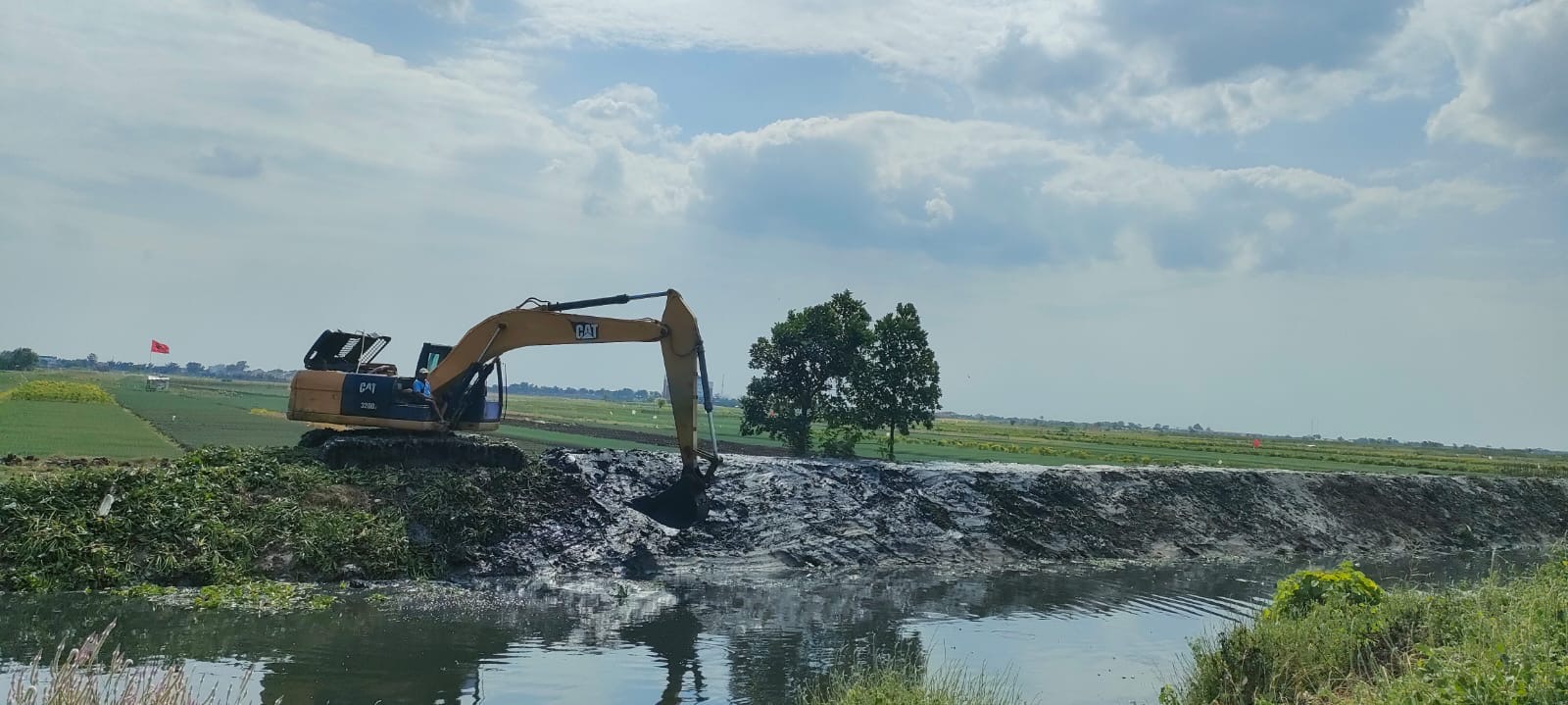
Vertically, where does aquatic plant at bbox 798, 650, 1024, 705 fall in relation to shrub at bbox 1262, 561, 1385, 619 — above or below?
below

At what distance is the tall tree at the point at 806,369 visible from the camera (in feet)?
125

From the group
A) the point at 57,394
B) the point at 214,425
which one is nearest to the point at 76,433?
the point at 214,425

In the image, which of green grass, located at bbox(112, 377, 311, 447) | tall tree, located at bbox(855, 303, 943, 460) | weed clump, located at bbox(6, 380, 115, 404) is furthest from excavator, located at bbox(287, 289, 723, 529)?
weed clump, located at bbox(6, 380, 115, 404)

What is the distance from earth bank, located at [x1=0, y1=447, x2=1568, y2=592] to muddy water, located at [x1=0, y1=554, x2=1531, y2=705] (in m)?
1.14

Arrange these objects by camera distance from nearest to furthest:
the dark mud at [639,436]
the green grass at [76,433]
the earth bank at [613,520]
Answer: the earth bank at [613,520], the green grass at [76,433], the dark mud at [639,436]

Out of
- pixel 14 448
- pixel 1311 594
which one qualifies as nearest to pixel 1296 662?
pixel 1311 594

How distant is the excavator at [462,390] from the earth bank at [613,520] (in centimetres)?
61

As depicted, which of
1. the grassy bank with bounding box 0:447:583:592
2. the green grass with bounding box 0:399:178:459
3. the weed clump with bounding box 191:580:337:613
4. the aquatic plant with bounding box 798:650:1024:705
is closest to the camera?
the aquatic plant with bounding box 798:650:1024:705

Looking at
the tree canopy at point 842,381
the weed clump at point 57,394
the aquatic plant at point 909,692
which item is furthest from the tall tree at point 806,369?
the weed clump at point 57,394

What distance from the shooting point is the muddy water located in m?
12.3

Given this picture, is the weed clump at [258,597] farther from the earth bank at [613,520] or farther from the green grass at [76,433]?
the green grass at [76,433]

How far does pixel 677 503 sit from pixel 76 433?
82.3ft

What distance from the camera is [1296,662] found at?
1145 cm

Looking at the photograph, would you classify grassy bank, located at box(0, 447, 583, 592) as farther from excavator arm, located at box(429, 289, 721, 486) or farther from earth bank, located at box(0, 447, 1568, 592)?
excavator arm, located at box(429, 289, 721, 486)
